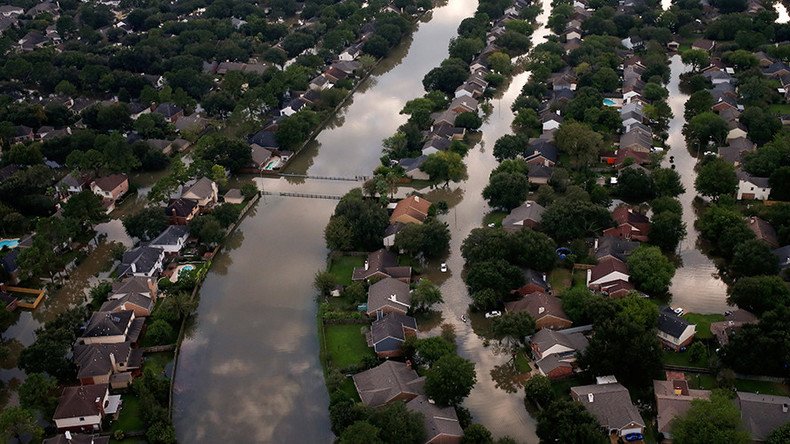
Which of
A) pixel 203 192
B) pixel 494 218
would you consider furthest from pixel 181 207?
pixel 494 218

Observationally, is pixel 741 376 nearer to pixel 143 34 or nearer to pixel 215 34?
pixel 215 34

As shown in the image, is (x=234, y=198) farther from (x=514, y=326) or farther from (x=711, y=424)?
(x=711, y=424)

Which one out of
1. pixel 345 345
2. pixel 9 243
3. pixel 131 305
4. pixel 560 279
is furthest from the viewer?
pixel 9 243

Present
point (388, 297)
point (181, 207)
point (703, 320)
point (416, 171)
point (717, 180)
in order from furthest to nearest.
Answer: point (416, 171) < point (181, 207) < point (717, 180) < point (388, 297) < point (703, 320)

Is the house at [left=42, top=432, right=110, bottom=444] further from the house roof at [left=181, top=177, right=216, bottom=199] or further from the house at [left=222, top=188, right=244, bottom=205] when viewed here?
the house at [left=222, top=188, right=244, bottom=205]

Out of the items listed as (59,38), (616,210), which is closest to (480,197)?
(616,210)

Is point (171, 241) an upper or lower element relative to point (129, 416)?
lower

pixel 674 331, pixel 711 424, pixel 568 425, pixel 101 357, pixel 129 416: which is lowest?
pixel 129 416

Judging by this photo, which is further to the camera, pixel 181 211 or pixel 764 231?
pixel 181 211
